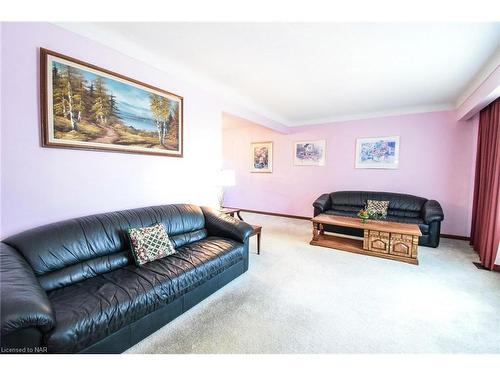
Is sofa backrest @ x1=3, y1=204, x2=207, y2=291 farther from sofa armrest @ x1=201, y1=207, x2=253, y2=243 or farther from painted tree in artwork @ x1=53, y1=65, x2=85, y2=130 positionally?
painted tree in artwork @ x1=53, y1=65, x2=85, y2=130

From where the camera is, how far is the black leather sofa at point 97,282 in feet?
3.71

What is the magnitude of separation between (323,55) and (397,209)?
336 centimetres

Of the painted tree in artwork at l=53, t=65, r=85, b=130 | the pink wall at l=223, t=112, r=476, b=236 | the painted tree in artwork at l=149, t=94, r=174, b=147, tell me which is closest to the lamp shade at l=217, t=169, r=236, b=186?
the painted tree in artwork at l=149, t=94, r=174, b=147

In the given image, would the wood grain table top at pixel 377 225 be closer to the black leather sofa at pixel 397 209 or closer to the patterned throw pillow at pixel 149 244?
the black leather sofa at pixel 397 209

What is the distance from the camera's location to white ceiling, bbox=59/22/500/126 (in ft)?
6.68

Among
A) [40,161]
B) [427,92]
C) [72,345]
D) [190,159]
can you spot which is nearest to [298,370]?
[72,345]

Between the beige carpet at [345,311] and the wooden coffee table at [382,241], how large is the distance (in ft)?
0.74

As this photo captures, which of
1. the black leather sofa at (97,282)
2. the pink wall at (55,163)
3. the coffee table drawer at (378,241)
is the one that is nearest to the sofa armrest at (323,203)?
the coffee table drawer at (378,241)

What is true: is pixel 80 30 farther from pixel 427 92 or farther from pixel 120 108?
pixel 427 92

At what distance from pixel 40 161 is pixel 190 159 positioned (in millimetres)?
1625

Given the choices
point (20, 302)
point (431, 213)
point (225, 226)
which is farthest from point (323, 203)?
point (20, 302)

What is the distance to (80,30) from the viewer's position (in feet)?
6.58

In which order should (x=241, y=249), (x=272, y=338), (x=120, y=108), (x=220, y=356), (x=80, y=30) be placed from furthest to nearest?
(x=241, y=249)
(x=120, y=108)
(x=80, y=30)
(x=272, y=338)
(x=220, y=356)

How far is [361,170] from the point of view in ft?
16.4
